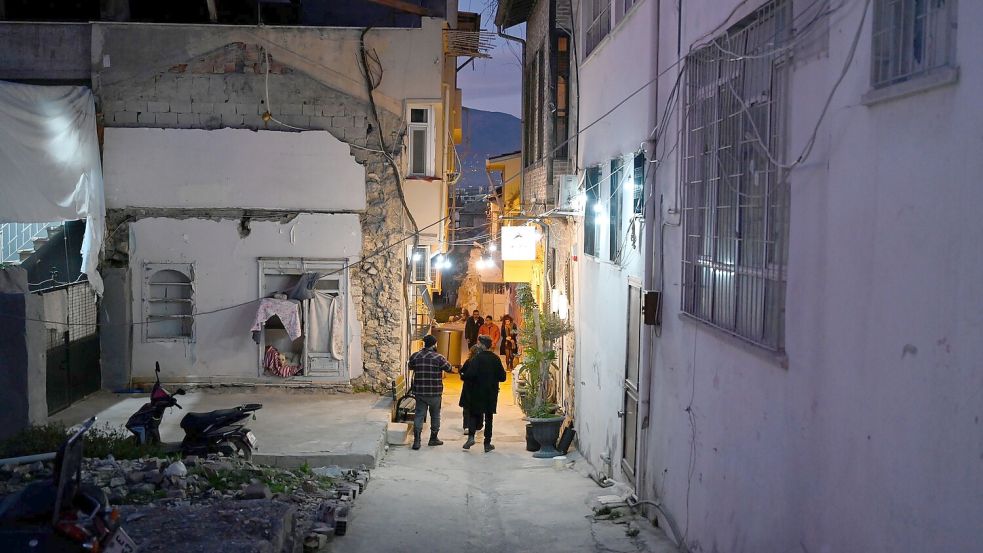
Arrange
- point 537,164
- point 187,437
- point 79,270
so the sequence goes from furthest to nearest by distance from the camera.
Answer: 1. point 537,164
2. point 79,270
3. point 187,437

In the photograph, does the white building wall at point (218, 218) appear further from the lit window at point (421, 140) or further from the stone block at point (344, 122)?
the lit window at point (421, 140)

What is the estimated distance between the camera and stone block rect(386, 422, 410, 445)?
1415 cm

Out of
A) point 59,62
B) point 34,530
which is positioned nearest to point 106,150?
point 59,62

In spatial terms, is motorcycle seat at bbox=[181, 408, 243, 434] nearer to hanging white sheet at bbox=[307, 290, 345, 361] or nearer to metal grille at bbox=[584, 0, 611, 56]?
hanging white sheet at bbox=[307, 290, 345, 361]

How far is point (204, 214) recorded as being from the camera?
16281 mm

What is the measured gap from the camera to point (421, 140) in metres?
16.8

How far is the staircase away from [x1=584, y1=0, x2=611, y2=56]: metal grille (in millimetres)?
9761

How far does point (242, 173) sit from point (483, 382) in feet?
20.4

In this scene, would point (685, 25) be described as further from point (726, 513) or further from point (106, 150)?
point (106, 150)

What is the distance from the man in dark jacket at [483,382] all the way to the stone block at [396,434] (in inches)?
41.2

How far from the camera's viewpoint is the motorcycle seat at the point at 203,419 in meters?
11.0

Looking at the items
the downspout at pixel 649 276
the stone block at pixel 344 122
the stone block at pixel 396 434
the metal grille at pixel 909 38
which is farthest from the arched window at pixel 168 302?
the metal grille at pixel 909 38

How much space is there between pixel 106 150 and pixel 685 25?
39.4 ft

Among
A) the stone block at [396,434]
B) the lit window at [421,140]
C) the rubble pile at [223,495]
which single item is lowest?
the stone block at [396,434]
